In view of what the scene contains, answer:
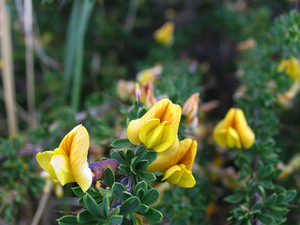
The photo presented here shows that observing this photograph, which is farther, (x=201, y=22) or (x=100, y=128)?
(x=201, y=22)

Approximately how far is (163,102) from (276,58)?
76 centimetres

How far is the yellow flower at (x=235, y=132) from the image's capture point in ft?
2.44

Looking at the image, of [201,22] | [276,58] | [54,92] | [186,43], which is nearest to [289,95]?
[276,58]

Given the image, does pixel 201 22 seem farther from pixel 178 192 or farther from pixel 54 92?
pixel 178 192

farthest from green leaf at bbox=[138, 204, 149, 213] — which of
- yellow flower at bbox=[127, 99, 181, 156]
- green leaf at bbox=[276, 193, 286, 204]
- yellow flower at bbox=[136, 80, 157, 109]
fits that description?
green leaf at bbox=[276, 193, 286, 204]

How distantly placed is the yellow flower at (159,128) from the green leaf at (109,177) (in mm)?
90

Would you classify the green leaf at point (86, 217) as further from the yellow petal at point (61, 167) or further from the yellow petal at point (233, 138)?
the yellow petal at point (233, 138)

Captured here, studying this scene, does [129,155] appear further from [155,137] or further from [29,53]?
[29,53]

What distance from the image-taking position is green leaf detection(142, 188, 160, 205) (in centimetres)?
46

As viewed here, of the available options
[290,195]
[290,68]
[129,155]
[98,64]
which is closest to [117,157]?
[129,155]

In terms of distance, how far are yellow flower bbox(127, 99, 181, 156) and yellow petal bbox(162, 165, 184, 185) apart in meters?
0.04

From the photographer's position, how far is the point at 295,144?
1.27 metres

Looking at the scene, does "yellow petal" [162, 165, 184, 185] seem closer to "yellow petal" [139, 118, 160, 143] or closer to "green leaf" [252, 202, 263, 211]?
"yellow petal" [139, 118, 160, 143]

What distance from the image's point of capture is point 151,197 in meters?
0.47
